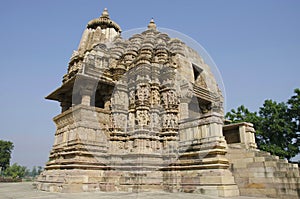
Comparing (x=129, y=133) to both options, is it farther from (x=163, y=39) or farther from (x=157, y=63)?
(x=163, y=39)

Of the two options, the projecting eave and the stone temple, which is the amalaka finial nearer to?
the stone temple

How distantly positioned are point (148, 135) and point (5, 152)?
5779 cm

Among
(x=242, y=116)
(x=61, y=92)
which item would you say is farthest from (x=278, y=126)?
(x=61, y=92)

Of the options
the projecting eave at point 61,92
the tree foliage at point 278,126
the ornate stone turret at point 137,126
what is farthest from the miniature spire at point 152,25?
the tree foliage at point 278,126

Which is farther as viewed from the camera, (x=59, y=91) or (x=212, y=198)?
(x=59, y=91)

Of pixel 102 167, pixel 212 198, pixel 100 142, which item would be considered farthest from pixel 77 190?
pixel 212 198

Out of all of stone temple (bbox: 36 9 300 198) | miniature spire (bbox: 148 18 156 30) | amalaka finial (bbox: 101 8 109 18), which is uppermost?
amalaka finial (bbox: 101 8 109 18)

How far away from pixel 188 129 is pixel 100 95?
566 centimetres

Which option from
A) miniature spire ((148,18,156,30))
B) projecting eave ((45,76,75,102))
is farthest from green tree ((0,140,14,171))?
miniature spire ((148,18,156,30))

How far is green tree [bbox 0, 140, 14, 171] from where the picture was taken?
183 feet

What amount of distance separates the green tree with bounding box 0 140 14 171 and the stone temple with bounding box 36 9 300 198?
168 ft

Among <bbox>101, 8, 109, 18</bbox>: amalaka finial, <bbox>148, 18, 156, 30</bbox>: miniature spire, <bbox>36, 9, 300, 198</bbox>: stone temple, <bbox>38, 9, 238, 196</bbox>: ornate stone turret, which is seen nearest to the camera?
<bbox>36, 9, 300, 198</bbox>: stone temple

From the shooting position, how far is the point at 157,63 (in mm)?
13781

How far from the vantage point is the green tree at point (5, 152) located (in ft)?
183
